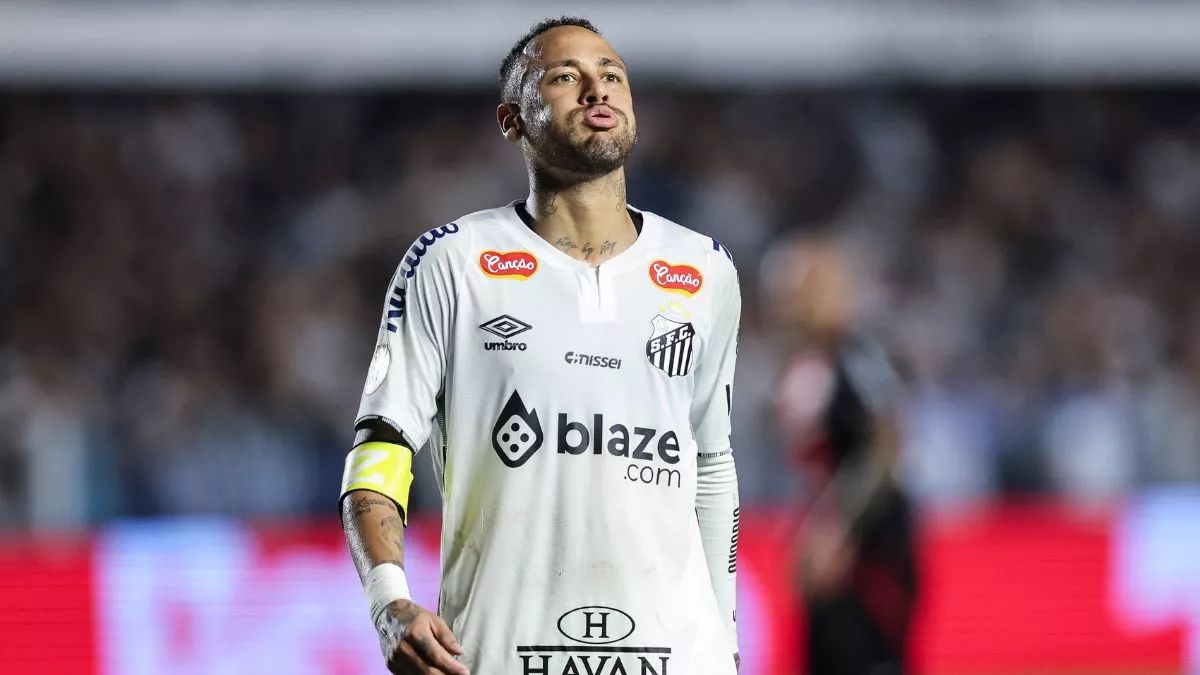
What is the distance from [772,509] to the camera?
31.6 feet

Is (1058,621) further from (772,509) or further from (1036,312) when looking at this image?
(1036,312)

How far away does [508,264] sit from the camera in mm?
3486

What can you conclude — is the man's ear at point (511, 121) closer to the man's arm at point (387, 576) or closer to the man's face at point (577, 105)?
the man's face at point (577, 105)

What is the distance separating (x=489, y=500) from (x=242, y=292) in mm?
9754

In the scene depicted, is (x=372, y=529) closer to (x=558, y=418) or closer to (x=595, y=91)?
(x=558, y=418)

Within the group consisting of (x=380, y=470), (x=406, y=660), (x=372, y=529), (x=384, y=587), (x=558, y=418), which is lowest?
(x=406, y=660)

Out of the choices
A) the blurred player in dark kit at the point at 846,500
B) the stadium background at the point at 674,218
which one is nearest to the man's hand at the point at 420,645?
the blurred player in dark kit at the point at 846,500

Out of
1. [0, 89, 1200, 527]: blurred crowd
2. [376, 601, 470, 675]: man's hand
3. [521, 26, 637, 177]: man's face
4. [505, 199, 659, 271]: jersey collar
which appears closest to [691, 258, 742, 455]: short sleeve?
[505, 199, 659, 271]: jersey collar

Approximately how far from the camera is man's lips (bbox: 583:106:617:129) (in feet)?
11.5

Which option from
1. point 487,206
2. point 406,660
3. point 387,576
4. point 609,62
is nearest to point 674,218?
point 487,206

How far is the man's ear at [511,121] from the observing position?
Answer: 3.67m

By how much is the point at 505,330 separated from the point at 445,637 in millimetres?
687

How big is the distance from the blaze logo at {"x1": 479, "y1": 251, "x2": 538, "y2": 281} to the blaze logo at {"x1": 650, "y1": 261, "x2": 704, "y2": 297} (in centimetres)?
27

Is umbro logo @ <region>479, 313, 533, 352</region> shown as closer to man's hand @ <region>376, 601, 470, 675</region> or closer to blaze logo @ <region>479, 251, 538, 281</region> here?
blaze logo @ <region>479, 251, 538, 281</region>
